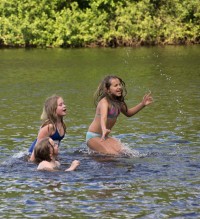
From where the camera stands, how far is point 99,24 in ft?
169

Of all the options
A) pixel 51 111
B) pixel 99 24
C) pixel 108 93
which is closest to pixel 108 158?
pixel 108 93

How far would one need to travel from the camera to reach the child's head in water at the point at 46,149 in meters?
12.3

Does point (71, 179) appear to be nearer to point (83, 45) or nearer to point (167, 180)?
point (167, 180)

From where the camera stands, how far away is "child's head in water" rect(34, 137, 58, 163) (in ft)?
40.4

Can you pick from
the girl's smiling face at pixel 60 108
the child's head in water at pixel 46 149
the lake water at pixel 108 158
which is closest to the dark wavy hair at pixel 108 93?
the girl's smiling face at pixel 60 108

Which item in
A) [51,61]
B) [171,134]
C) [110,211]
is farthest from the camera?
[51,61]

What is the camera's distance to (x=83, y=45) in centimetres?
4978

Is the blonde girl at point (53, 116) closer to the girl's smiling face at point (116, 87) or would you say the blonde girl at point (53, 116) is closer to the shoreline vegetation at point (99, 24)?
the girl's smiling face at point (116, 87)

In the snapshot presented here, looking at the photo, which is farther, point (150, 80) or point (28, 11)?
point (28, 11)

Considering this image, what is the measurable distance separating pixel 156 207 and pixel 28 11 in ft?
138

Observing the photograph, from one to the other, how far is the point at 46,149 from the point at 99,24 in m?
39.8

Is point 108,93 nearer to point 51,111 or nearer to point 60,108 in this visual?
point 60,108

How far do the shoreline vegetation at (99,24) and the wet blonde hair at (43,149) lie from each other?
3599cm

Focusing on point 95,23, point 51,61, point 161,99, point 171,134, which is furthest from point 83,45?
point 171,134
